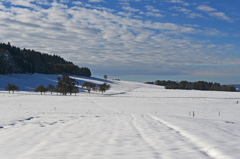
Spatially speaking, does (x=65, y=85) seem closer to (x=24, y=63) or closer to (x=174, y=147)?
(x=174, y=147)

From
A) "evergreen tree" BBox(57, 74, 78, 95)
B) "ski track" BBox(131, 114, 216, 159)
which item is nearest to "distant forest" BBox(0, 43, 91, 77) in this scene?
"evergreen tree" BBox(57, 74, 78, 95)

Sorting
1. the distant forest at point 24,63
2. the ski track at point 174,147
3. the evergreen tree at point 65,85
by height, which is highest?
the distant forest at point 24,63

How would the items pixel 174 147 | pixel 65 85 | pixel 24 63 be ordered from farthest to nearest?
pixel 24 63, pixel 65 85, pixel 174 147

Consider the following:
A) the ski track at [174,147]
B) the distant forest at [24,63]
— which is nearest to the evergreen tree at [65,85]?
the ski track at [174,147]

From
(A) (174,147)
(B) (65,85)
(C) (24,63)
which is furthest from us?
(C) (24,63)

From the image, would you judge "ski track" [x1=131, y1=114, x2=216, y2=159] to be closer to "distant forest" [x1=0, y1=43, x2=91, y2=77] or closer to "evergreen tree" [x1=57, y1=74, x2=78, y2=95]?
"evergreen tree" [x1=57, y1=74, x2=78, y2=95]

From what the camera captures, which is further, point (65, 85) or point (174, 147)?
point (65, 85)

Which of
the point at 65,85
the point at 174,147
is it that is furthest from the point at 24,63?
the point at 174,147

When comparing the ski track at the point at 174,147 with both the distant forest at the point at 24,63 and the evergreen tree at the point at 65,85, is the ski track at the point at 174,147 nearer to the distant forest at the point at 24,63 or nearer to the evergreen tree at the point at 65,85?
the evergreen tree at the point at 65,85

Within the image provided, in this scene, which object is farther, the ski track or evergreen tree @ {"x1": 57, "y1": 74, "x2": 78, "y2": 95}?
evergreen tree @ {"x1": 57, "y1": 74, "x2": 78, "y2": 95}

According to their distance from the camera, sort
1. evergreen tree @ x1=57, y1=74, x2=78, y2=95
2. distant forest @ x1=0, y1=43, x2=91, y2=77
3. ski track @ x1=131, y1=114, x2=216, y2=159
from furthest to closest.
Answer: distant forest @ x1=0, y1=43, x2=91, y2=77 < evergreen tree @ x1=57, y1=74, x2=78, y2=95 < ski track @ x1=131, y1=114, x2=216, y2=159

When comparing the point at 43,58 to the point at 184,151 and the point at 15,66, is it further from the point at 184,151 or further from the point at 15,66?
the point at 184,151

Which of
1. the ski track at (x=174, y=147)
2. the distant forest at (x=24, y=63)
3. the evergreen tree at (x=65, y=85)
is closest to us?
the ski track at (x=174, y=147)

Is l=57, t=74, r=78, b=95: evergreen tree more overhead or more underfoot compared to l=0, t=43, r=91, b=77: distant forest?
more underfoot
